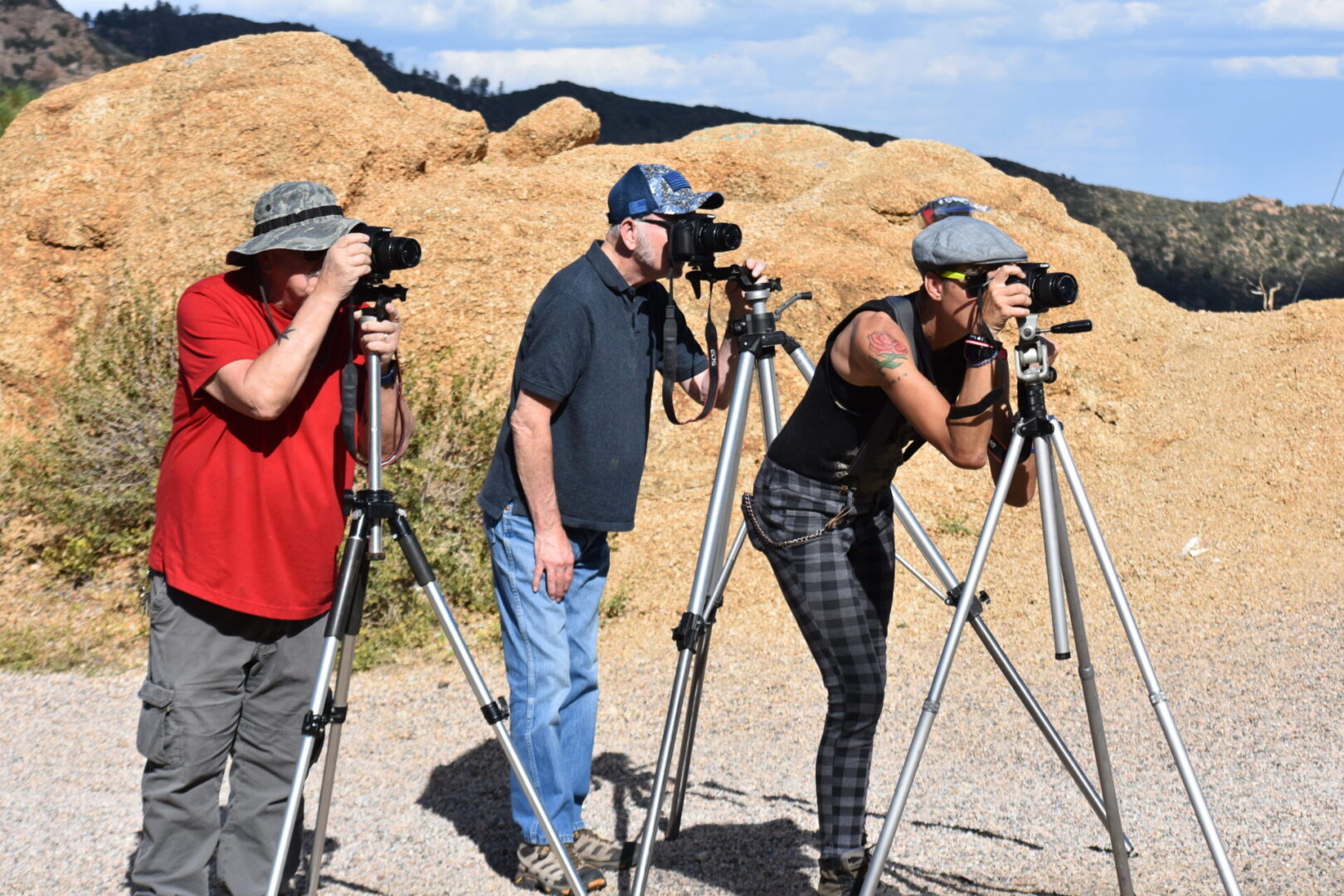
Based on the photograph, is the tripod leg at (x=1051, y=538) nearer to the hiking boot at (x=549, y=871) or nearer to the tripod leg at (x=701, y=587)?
the tripod leg at (x=701, y=587)

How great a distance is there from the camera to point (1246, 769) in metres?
4.94

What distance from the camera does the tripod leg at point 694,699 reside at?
3492 mm

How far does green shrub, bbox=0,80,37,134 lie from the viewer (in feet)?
37.2

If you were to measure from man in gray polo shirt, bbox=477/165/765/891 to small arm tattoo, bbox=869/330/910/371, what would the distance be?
56 cm

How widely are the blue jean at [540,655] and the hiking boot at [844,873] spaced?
2.66 ft

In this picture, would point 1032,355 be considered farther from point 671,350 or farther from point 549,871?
point 549,871

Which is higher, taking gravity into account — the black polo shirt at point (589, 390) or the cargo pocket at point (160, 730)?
the black polo shirt at point (589, 390)

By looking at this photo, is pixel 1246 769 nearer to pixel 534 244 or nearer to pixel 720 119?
pixel 534 244

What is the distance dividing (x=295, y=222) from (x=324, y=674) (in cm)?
110

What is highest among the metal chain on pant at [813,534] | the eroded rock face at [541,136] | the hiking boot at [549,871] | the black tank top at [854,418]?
the eroded rock face at [541,136]

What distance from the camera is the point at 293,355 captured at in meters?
2.80

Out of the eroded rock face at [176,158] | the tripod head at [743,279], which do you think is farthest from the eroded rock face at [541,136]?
the tripod head at [743,279]

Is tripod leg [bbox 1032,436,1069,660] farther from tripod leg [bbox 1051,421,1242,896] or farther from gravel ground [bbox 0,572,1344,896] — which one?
gravel ground [bbox 0,572,1344,896]

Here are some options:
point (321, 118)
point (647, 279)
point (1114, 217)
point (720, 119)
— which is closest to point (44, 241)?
point (321, 118)
